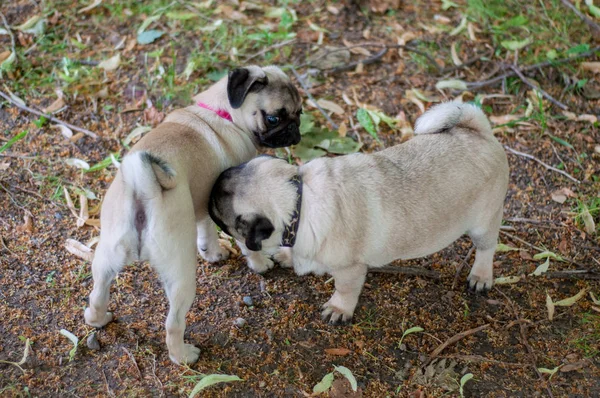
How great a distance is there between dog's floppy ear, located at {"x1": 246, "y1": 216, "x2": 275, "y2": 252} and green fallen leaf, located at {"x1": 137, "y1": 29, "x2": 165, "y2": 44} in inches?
156

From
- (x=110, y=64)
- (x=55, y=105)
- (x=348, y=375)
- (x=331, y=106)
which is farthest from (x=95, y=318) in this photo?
(x=110, y=64)

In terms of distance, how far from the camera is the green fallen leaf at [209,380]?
388cm

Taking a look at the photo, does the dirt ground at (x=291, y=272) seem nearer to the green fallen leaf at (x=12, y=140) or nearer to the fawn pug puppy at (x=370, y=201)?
the green fallen leaf at (x=12, y=140)

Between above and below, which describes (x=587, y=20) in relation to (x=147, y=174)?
below

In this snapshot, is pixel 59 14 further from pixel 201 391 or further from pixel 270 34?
pixel 201 391

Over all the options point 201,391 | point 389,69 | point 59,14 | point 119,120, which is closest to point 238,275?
point 201,391

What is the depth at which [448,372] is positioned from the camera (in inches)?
166

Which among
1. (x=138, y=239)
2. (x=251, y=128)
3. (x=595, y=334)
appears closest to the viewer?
(x=138, y=239)

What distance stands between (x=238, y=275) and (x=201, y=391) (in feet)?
3.75

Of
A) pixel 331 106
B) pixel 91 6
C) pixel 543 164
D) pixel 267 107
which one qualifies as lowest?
pixel 543 164

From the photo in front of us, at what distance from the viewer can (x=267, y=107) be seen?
482 cm

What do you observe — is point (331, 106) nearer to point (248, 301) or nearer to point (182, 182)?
point (248, 301)

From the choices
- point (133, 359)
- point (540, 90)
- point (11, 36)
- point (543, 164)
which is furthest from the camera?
point (11, 36)

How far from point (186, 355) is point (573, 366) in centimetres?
271
